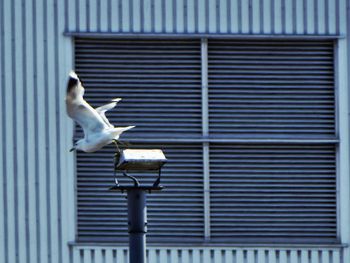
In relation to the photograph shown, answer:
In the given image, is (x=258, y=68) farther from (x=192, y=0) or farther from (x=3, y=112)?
(x=3, y=112)

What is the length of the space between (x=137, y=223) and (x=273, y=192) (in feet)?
14.2

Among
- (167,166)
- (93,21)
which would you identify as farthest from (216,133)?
(93,21)

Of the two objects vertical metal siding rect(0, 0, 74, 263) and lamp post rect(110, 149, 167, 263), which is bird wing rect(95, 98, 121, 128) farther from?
lamp post rect(110, 149, 167, 263)

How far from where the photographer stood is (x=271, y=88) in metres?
16.7

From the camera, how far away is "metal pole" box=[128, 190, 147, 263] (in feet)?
40.9

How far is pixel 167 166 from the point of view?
16.5 meters

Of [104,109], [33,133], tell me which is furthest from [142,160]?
[33,133]

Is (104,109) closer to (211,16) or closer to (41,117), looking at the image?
(41,117)

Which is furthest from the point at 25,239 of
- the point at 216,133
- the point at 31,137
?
the point at 216,133

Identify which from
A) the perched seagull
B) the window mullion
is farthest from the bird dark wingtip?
the window mullion

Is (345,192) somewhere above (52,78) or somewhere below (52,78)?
below

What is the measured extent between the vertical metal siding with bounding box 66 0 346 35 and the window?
152 millimetres

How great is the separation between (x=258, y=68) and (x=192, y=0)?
936 millimetres

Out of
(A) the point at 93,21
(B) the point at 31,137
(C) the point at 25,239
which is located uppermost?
(A) the point at 93,21
